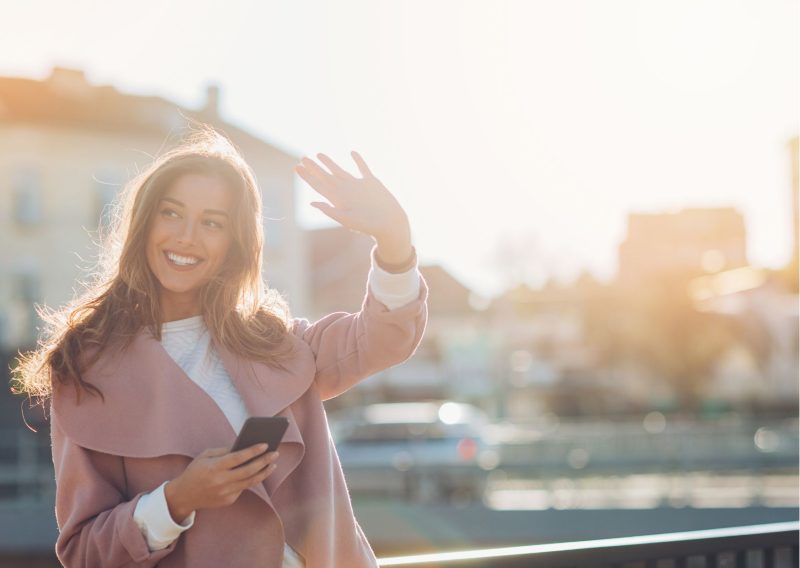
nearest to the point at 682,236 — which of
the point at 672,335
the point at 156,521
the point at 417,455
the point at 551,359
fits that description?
the point at 551,359

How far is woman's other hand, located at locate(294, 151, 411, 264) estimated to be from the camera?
2.61 meters

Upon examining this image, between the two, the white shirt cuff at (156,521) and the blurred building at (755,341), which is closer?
the white shirt cuff at (156,521)

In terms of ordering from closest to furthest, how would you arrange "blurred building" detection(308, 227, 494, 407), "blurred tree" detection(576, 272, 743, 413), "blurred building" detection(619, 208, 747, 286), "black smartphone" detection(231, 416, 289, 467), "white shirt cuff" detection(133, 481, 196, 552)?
"black smartphone" detection(231, 416, 289, 467), "white shirt cuff" detection(133, 481, 196, 552), "blurred building" detection(308, 227, 494, 407), "blurred tree" detection(576, 272, 743, 413), "blurred building" detection(619, 208, 747, 286)

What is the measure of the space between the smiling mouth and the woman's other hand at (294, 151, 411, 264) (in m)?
0.29

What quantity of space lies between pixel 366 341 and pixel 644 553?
4.29 feet

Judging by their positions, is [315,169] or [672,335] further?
[672,335]

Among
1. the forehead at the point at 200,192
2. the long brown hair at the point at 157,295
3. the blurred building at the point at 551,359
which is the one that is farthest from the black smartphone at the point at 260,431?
the blurred building at the point at 551,359

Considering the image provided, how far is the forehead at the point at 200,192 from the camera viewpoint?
2.63 m

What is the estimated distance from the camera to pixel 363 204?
2.64m

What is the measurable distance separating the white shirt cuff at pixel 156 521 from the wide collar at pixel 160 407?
0.10 metres

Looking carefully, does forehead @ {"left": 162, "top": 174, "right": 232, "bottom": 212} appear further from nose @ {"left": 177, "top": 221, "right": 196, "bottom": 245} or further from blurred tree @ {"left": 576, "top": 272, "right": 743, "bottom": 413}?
blurred tree @ {"left": 576, "top": 272, "right": 743, "bottom": 413}

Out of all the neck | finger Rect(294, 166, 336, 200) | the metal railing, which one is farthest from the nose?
the metal railing

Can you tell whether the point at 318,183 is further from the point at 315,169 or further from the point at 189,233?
the point at 189,233

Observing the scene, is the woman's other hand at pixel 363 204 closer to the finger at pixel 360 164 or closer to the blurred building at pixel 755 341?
the finger at pixel 360 164
